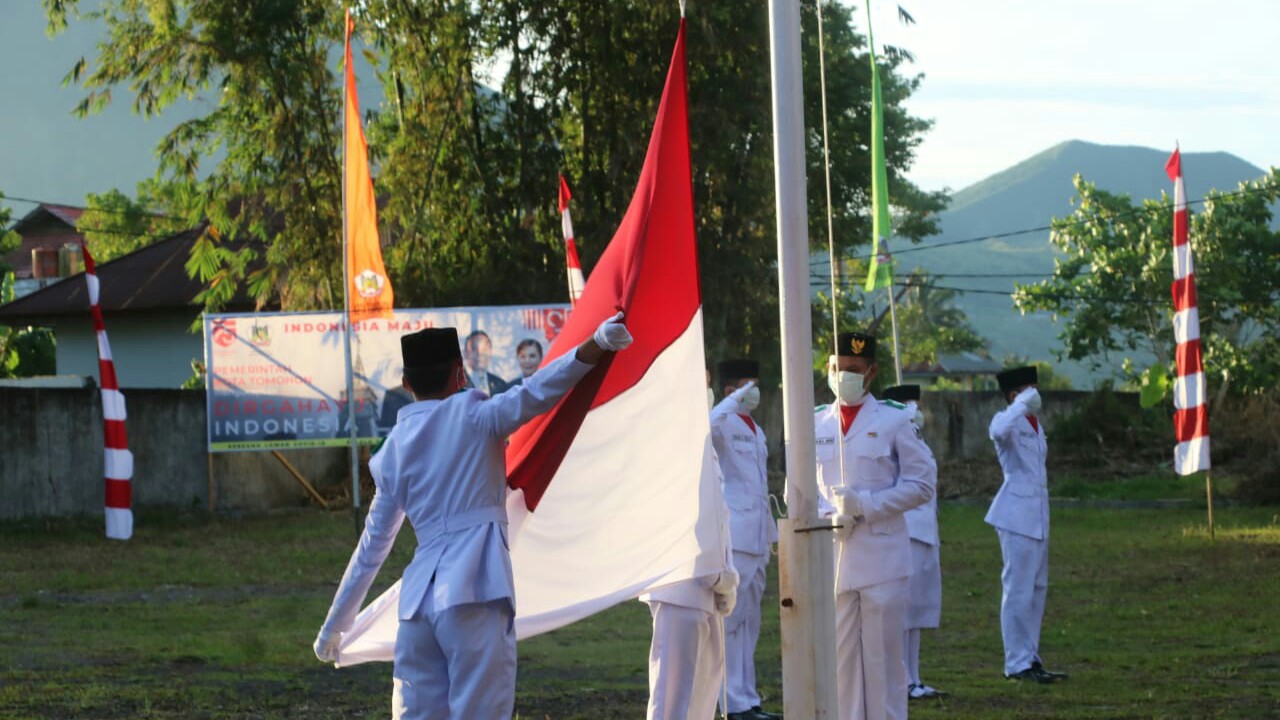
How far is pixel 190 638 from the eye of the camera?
1391 cm

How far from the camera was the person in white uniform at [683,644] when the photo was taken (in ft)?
26.0

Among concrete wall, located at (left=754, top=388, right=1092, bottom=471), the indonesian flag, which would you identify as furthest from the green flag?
concrete wall, located at (left=754, top=388, right=1092, bottom=471)

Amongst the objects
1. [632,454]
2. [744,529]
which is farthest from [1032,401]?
[632,454]

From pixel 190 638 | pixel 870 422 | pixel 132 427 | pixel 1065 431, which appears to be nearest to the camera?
pixel 870 422

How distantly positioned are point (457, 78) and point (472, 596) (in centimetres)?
2426

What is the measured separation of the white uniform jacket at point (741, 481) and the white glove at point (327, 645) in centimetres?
406

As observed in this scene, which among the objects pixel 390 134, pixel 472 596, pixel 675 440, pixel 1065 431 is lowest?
pixel 1065 431

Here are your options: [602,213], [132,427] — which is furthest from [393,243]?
[132,427]

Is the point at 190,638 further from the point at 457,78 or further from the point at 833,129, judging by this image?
the point at 833,129

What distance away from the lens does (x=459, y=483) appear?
19.8 ft

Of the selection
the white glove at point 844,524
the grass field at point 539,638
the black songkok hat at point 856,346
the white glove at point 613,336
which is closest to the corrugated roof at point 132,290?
the grass field at point 539,638

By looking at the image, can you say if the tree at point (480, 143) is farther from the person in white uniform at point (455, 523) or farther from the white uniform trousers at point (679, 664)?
the person in white uniform at point (455, 523)

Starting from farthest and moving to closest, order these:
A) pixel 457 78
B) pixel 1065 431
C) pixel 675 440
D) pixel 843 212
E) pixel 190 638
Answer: pixel 1065 431, pixel 843 212, pixel 457 78, pixel 190 638, pixel 675 440

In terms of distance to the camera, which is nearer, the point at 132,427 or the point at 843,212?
the point at 132,427
